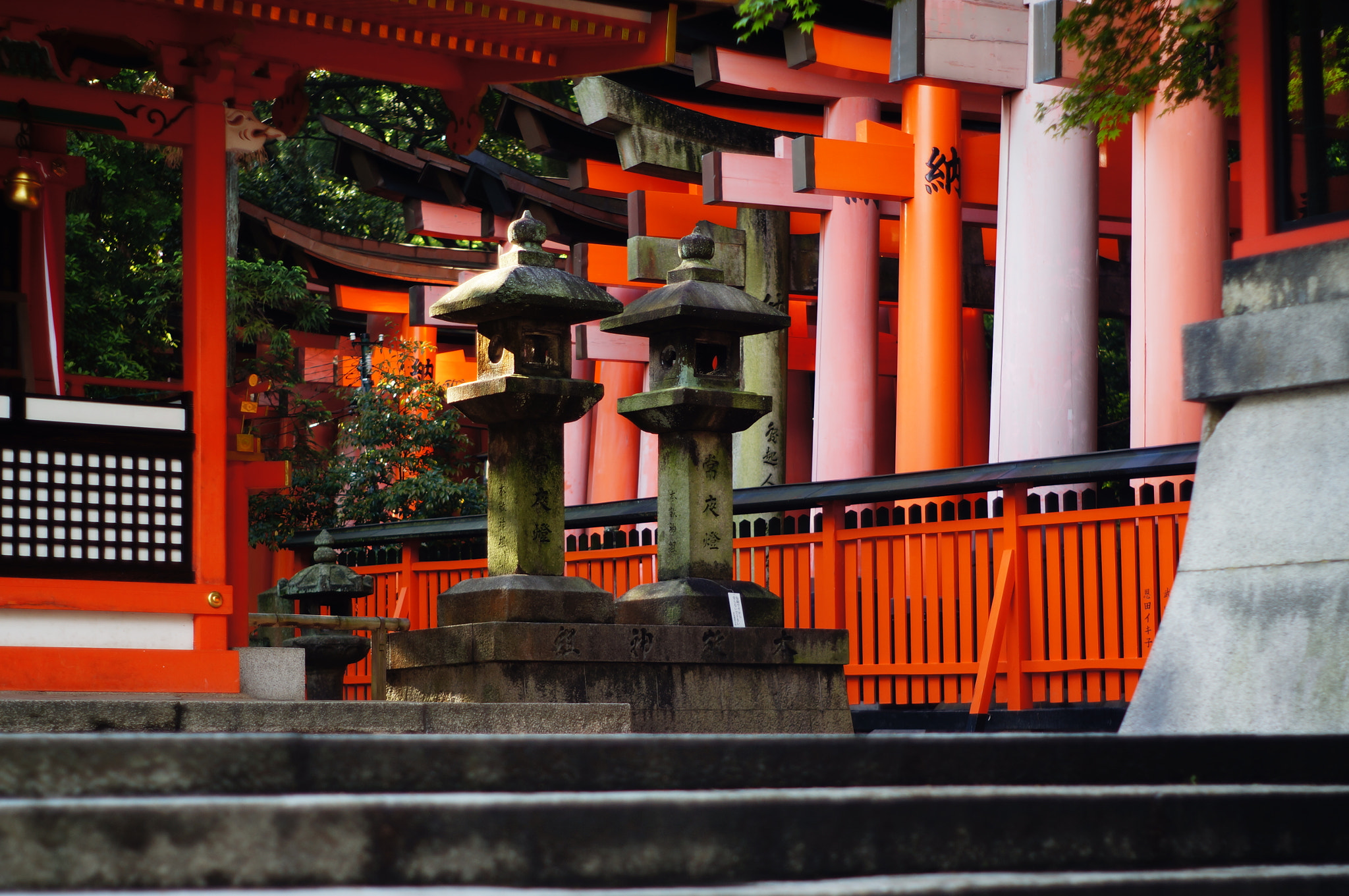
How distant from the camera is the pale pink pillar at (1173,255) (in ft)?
36.9

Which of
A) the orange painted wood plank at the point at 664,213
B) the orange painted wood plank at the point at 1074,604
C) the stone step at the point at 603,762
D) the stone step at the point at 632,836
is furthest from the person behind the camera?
the orange painted wood plank at the point at 664,213

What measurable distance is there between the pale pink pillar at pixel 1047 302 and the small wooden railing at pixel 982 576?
2.88 feet

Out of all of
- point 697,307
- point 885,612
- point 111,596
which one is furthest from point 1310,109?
point 111,596

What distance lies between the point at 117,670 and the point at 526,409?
2.64 meters

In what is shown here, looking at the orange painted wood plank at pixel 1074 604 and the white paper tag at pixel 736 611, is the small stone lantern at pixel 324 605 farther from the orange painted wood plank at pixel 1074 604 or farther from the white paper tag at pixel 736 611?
the orange painted wood plank at pixel 1074 604

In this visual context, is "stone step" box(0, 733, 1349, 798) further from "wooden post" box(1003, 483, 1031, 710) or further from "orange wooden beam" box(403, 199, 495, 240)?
"orange wooden beam" box(403, 199, 495, 240)

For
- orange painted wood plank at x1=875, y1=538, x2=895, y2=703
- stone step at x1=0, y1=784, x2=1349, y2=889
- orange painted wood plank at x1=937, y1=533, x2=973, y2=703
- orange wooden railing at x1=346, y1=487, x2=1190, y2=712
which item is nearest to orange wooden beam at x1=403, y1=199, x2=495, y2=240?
orange wooden railing at x1=346, y1=487, x2=1190, y2=712

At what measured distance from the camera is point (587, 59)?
32.1ft

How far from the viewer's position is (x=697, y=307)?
920 centimetres

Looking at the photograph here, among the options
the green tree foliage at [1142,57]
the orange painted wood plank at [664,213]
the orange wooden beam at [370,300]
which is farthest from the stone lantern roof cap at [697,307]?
the orange wooden beam at [370,300]

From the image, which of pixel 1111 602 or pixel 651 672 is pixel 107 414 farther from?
pixel 1111 602

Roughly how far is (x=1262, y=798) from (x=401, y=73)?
7.39 metres

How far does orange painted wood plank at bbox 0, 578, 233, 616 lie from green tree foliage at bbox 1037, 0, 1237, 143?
5.49m

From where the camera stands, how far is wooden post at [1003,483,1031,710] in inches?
404
